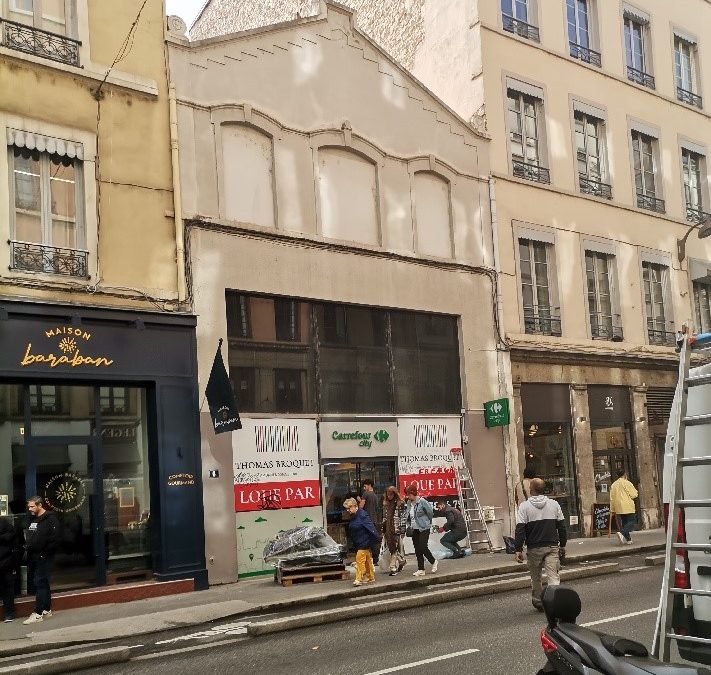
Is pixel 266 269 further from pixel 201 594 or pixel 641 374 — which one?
pixel 641 374

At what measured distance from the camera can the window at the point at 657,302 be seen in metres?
24.7

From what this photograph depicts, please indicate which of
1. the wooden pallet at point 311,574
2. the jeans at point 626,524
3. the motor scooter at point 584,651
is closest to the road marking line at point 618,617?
the motor scooter at point 584,651

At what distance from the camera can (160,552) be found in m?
14.7

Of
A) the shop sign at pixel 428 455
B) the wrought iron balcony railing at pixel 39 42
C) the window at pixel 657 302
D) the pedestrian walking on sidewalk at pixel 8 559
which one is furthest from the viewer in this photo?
the window at pixel 657 302

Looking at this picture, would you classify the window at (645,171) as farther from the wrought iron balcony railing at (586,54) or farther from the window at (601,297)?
the window at (601,297)

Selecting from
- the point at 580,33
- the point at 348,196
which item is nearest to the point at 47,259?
the point at 348,196

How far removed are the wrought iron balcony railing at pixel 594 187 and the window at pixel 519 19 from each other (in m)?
3.70

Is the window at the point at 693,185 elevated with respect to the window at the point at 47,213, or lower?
elevated

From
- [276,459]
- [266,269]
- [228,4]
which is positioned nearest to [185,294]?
[266,269]

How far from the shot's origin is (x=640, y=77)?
25.7 m

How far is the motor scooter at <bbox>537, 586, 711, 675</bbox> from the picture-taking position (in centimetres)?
368

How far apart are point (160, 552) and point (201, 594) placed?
1007 millimetres

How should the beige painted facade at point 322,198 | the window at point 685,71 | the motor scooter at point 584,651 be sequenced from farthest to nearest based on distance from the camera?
the window at point 685,71 < the beige painted facade at point 322,198 < the motor scooter at point 584,651

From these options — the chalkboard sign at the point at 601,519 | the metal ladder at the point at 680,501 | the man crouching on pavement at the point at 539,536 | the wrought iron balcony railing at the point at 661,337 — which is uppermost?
the wrought iron balcony railing at the point at 661,337
